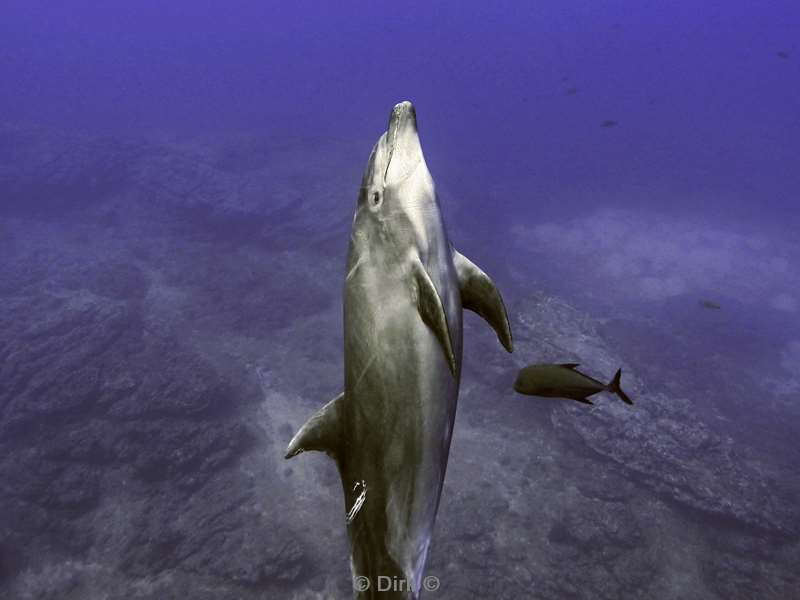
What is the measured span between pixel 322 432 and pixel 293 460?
9.85m

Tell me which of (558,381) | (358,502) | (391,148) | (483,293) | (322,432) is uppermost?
(391,148)

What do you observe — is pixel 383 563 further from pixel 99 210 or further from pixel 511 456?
pixel 99 210

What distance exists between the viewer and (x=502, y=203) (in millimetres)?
36156

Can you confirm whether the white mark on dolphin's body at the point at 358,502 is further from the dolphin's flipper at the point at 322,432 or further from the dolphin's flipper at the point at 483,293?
the dolphin's flipper at the point at 483,293

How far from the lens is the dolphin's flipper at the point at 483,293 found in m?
2.48

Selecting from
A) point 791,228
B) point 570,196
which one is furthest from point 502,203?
point 791,228

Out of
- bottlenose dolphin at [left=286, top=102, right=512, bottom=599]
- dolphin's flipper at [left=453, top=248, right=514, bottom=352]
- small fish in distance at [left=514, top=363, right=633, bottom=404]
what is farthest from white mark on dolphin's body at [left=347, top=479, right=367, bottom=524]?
small fish in distance at [left=514, top=363, right=633, bottom=404]

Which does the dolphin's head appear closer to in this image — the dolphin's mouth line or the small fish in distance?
the dolphin's mouth line

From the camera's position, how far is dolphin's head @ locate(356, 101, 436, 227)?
7.16 feet

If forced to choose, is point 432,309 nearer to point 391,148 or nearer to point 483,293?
point 483,293

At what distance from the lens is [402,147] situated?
2.21 metres

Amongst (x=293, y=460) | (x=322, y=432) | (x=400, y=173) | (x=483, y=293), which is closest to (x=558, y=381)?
(x=483, y=293)

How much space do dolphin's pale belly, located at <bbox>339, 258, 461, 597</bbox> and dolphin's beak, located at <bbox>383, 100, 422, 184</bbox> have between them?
47 cm

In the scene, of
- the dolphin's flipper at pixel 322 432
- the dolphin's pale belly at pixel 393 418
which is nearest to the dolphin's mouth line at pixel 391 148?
the dolphin's pale belly at pixel 393 418
